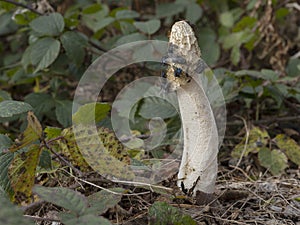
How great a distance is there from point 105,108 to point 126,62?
1391 millimetres

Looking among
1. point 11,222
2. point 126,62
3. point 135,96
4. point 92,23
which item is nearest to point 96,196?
point 11,222

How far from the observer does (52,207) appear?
2359 millimetres

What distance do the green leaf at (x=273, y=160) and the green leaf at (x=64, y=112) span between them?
144cm

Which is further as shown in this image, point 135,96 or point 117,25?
point 117,25

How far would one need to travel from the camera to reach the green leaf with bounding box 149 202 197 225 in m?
1.96

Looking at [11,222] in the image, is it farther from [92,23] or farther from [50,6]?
[92,23]

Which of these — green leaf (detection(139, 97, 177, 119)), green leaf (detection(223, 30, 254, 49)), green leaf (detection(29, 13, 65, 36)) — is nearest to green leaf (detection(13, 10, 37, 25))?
green leaf (detection(29, 13, 65, 36))

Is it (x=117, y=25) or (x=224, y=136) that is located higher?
(x=117, y=25)

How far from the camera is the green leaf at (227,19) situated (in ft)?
14.9

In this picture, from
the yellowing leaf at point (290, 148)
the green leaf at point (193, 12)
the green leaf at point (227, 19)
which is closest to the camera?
the yellowing leaf at point (290, 148)

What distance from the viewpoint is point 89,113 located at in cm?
246

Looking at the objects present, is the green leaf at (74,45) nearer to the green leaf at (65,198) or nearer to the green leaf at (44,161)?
the green leaf at (44,161)

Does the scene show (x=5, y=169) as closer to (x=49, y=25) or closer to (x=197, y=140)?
(x=197, y=140)

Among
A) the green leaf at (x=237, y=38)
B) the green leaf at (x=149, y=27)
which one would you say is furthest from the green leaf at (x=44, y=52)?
the green leaf at (x=237, y=38)
